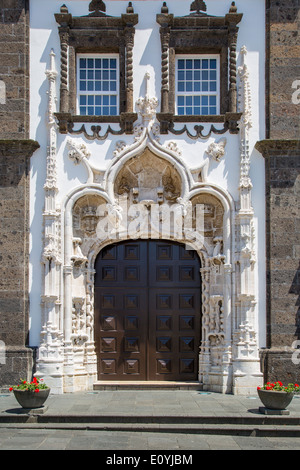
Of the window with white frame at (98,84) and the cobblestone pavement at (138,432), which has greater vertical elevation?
the window with white frame at (98,84)

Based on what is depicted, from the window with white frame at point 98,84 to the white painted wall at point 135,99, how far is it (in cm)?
58

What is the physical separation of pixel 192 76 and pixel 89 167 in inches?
132

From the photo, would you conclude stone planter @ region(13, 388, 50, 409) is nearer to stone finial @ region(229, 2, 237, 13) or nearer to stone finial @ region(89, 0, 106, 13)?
stone finial @ region(89, 0, 106, 13)

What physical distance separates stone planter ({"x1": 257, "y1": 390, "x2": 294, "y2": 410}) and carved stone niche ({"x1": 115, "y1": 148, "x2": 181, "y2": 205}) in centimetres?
542

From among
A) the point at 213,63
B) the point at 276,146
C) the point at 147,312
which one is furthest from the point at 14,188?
the point at 276,146

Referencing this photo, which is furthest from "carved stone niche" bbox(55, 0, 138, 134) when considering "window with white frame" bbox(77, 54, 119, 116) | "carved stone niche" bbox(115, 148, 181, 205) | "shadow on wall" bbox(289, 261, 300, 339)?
"shadow on wall" bbox(289, 261, 300, 339)

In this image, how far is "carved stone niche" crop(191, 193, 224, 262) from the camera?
1522 cm

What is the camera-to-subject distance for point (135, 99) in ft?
50.1

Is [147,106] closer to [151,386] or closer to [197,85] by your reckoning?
[197,85]

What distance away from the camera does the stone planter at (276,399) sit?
11.7 m

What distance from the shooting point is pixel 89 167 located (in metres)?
15.0

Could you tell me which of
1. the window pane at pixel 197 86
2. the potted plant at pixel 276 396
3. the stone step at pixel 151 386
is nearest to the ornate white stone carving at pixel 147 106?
the window pane at pixel 197 86

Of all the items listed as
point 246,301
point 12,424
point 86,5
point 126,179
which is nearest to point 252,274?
point 246,301

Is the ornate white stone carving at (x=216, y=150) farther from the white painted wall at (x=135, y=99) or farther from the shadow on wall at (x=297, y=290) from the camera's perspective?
the shadow on wall at (x=297, y=290)
